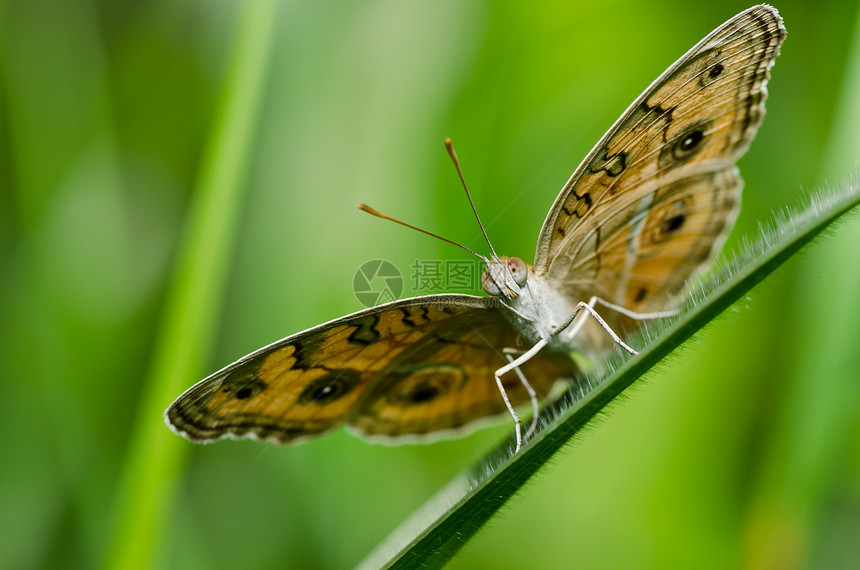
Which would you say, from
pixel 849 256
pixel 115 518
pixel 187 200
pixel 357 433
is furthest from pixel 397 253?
pixel 849 256

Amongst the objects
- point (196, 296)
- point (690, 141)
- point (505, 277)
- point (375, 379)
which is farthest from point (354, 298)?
point (690, 141)

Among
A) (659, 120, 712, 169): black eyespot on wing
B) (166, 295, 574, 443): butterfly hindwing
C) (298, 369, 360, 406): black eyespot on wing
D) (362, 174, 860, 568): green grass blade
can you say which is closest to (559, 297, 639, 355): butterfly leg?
(166, 295, 574, 443): butterfly hindwing

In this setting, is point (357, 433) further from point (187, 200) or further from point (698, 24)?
point (698, 24)

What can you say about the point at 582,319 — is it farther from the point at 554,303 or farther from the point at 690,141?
the point at 690,141

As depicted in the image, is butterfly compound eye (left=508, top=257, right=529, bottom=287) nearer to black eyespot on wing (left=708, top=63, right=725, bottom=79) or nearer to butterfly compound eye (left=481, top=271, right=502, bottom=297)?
butterfly compound eye (left=481, top=271, right=502, bottom=297)

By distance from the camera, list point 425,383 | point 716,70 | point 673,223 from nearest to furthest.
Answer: point 716,70 < point 673,223 < point 425,383

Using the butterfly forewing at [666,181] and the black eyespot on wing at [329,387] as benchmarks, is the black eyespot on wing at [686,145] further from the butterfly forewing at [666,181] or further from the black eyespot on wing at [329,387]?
the black eyespot on wing at [329,387]
